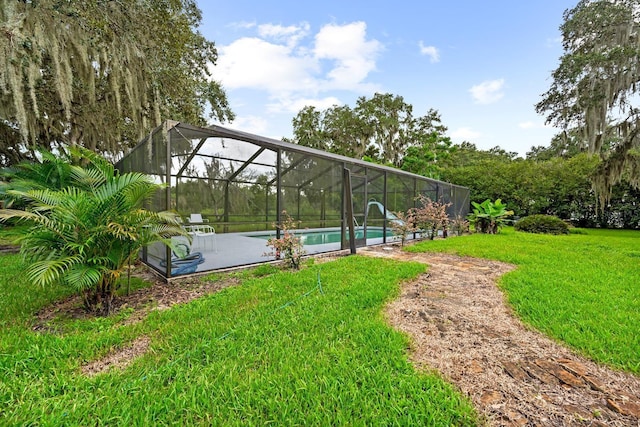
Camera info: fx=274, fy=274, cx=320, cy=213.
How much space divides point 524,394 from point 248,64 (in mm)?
11845

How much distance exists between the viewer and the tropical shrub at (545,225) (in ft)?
34.2

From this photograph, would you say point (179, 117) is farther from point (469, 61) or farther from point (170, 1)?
point (469, 61)

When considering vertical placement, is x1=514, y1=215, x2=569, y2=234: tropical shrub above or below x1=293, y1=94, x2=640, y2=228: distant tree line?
below

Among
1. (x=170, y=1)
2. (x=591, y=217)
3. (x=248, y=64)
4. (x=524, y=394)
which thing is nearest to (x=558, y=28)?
(x=591, y=217)

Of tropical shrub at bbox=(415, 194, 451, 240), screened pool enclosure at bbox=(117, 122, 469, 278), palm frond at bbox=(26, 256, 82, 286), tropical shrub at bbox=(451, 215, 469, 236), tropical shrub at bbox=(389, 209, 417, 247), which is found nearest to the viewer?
palm frond at bbox=(26, 256, 82, 286)

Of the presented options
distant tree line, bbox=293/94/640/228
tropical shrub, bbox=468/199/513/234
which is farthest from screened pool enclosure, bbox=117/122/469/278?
distant tree line, bbox=293/94/640/228

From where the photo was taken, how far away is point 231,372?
5.64ft

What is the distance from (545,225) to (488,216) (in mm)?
2286

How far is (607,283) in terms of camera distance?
3.63 metres

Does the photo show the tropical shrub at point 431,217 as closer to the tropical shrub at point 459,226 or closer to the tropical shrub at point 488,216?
the tropical shrub at point 459,226

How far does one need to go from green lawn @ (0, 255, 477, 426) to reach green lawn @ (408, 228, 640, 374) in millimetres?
1378

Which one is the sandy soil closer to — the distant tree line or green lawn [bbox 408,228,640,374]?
green lawn [bbox 408,228,640,374]

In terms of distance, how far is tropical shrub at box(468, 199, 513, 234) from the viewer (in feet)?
34.1

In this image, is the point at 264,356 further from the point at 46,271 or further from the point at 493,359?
the point at 46,271
